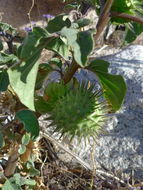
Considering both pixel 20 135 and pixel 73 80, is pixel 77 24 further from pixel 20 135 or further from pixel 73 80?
pixel 20 135

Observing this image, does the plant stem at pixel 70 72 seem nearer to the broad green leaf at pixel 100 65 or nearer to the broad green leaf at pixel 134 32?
the broad green leaf at pixel 100 65

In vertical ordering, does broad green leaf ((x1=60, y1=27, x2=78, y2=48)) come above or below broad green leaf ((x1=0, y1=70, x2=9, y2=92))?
above

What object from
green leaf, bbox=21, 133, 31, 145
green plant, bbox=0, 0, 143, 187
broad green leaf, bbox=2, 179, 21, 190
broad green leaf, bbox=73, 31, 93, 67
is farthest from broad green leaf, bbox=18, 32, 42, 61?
broad green leaf, bbox=2, 179, 21, 190

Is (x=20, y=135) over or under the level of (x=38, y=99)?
under

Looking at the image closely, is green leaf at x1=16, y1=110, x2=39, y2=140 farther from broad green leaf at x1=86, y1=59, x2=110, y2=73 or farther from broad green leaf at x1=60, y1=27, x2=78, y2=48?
broad green leaf at x1=60, y1=27, x2=78, y2=48

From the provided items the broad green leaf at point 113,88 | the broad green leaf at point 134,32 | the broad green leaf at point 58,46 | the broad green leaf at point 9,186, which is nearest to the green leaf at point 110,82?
the broad green leaf at point 113,88

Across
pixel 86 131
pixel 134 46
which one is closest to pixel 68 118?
pixel 86 131

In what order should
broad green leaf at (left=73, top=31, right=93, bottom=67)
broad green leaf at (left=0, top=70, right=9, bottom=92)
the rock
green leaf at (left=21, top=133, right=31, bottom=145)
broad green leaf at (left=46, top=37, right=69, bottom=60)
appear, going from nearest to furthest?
broad green leaf at (left=73, top=31, right=93, bottom=67)
broad green leaf at (left=46, top=37, right=69, bottom=60)
broad green leaf at (left=0, top=70, right=9, bottom=92)
green leaf at (left=21, top=133, right=31, bottom=145)
the rock
